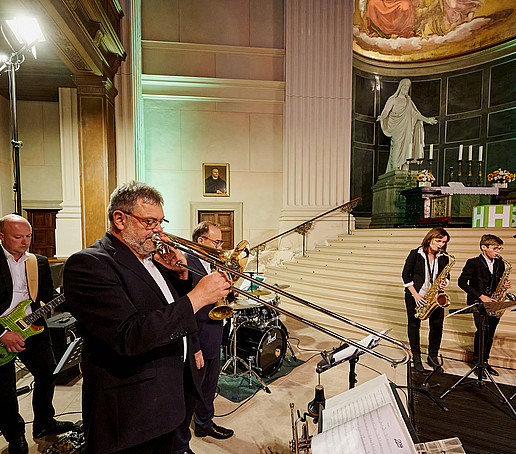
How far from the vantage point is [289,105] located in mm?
8438

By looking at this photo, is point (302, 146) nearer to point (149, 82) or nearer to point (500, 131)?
point (149, 82)

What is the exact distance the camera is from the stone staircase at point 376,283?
4.46 meters

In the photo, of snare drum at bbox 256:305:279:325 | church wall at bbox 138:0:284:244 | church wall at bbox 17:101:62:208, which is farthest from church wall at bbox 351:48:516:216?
church wall at bbox 17:101:62:208

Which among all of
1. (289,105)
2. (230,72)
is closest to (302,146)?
(289,105)

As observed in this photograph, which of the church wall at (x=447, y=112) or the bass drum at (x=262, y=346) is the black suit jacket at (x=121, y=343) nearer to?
the bass drum at (x=262, y=346)

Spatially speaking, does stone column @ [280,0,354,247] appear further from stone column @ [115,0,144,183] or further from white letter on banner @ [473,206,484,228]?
stone column @ [115,0,144,183]

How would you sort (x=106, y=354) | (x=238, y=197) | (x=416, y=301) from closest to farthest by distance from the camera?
1. (x=106, y=354)
2. (x=416, y=301)
3. (x=238, y=197)

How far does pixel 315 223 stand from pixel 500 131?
275 inches

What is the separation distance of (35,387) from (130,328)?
2086 millimetres

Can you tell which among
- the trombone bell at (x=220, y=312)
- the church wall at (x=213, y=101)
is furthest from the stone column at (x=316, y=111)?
the trombone bell at (x=220, y=312)

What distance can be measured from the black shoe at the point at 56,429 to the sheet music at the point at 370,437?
2719 mm

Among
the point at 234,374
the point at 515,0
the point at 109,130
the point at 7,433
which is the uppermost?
the point at 515,0

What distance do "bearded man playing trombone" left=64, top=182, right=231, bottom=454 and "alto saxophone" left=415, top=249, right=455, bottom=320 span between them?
3199 mm

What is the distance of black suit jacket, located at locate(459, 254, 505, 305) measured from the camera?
3.63m
